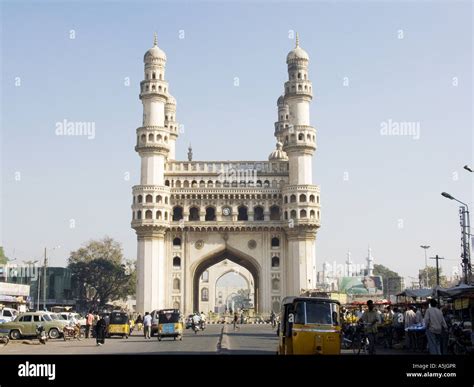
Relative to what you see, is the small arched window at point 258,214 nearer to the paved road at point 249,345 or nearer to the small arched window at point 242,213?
the small arched window at point 242,213

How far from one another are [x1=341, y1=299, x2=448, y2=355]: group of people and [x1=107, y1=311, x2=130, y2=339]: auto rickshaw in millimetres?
13039

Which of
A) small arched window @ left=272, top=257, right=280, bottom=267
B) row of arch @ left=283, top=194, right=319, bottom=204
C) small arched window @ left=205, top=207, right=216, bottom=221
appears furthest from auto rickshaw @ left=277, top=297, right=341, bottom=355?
small arched window @ left=205, top=207, right=216, bottom=221

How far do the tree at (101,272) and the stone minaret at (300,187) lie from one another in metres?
27.1

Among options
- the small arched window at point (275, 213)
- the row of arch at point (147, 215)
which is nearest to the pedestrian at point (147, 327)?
the row of arch at point (147, 215)

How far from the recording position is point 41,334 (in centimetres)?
3088

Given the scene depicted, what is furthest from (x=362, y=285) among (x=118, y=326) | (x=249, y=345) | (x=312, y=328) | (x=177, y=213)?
(x=312, y=328)

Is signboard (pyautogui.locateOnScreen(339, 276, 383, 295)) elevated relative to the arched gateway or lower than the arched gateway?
lower

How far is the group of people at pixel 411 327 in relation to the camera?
53.1 ft

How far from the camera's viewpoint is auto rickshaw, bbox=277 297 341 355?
16.5 metres

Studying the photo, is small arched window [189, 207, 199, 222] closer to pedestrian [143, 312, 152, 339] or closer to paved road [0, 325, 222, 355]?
pedestrian [143, 312, 152, 339]

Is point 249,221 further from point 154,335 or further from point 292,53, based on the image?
point 154,335

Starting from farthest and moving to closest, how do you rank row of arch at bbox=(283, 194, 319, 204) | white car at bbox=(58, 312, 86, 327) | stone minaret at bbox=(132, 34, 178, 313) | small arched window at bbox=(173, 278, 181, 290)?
1. small arched window at bbox=(173, 278, 181, 290)
2. row of arch at bbox=(283, 194, 319, 204)
3. stone minaret at bbox=(132, 34, 178, 313)
4. white car at bbox=(58, 312, 86, 327)
